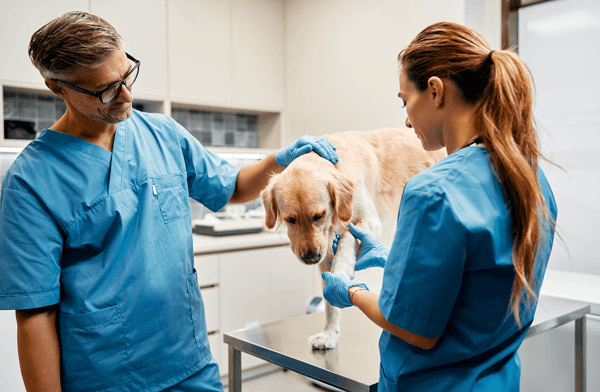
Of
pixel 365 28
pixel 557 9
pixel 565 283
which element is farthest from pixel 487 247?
pixel 365 28

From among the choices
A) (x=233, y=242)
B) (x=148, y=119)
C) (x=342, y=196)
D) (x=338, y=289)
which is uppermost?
(x=148, y=119)

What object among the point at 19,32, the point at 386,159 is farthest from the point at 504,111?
the point at 19,32

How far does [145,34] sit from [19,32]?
0.76 meters

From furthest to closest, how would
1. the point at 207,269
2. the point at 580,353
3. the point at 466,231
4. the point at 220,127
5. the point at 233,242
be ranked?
1. the point at 220,127
2. the point at 233,242
3. the point at 207,269
4. the point at 580,353
5. the point at 466,231

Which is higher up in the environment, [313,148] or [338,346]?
[313,148]

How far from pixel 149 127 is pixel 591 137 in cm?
237

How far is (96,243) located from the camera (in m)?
1.13

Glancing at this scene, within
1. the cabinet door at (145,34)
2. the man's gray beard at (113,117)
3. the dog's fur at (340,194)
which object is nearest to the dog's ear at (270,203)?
the dog's fur at (340,194)

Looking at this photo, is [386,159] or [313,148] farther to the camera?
[386,159]

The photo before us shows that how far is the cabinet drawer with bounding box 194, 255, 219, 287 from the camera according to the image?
117 inches

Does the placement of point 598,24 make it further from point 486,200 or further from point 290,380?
point 290,380

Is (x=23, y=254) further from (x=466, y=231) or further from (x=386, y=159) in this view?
→ (x=386, y=159)

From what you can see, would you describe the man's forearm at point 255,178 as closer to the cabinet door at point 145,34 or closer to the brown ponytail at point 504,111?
the brown ponytail at point 504,111

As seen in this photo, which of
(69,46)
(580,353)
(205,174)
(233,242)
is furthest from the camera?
(233,242)
